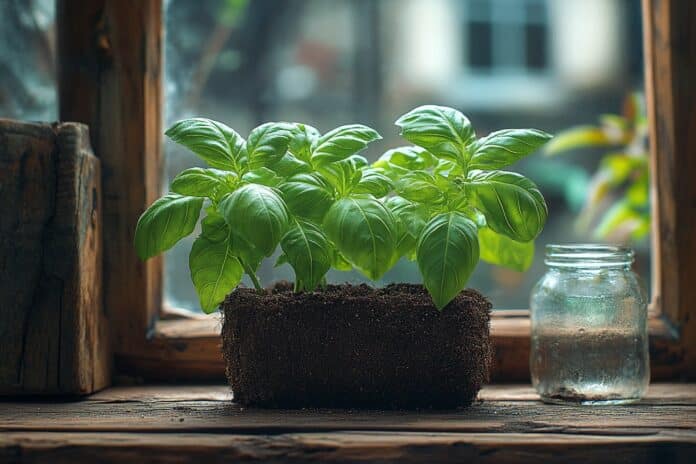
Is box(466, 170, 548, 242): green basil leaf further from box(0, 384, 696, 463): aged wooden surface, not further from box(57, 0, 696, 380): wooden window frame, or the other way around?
box(57, 0, 696, 380): wooden window frame

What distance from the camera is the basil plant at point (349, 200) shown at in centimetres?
90

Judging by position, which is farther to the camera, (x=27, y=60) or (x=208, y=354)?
(x=27, y=60)

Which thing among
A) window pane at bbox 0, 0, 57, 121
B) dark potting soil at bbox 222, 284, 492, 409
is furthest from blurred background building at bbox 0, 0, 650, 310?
dark potting soil at bbox 222, 284, 492, 409

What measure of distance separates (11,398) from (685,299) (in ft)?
3.43

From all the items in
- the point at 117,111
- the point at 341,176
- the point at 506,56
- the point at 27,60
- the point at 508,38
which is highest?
the point at 508,38

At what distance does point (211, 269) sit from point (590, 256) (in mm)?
517

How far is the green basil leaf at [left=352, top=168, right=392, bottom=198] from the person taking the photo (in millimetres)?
981

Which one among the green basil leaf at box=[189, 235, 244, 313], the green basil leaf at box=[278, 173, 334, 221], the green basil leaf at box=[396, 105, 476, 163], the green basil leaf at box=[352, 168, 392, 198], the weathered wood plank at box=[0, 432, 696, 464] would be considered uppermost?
the green basil leaf at box=[396, 105, 476, 163]

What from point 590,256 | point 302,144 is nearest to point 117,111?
point 302,144

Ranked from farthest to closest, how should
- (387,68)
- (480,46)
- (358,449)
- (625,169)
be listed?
(480,46) < (387,68) < (625,169) < (358,449)

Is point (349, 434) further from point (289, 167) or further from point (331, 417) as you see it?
point (289, 167)

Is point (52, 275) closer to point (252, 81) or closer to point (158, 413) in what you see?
point (158, 413)

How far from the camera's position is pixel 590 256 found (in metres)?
1.07

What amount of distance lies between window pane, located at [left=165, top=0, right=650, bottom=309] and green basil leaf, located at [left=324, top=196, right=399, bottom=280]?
0.34m
